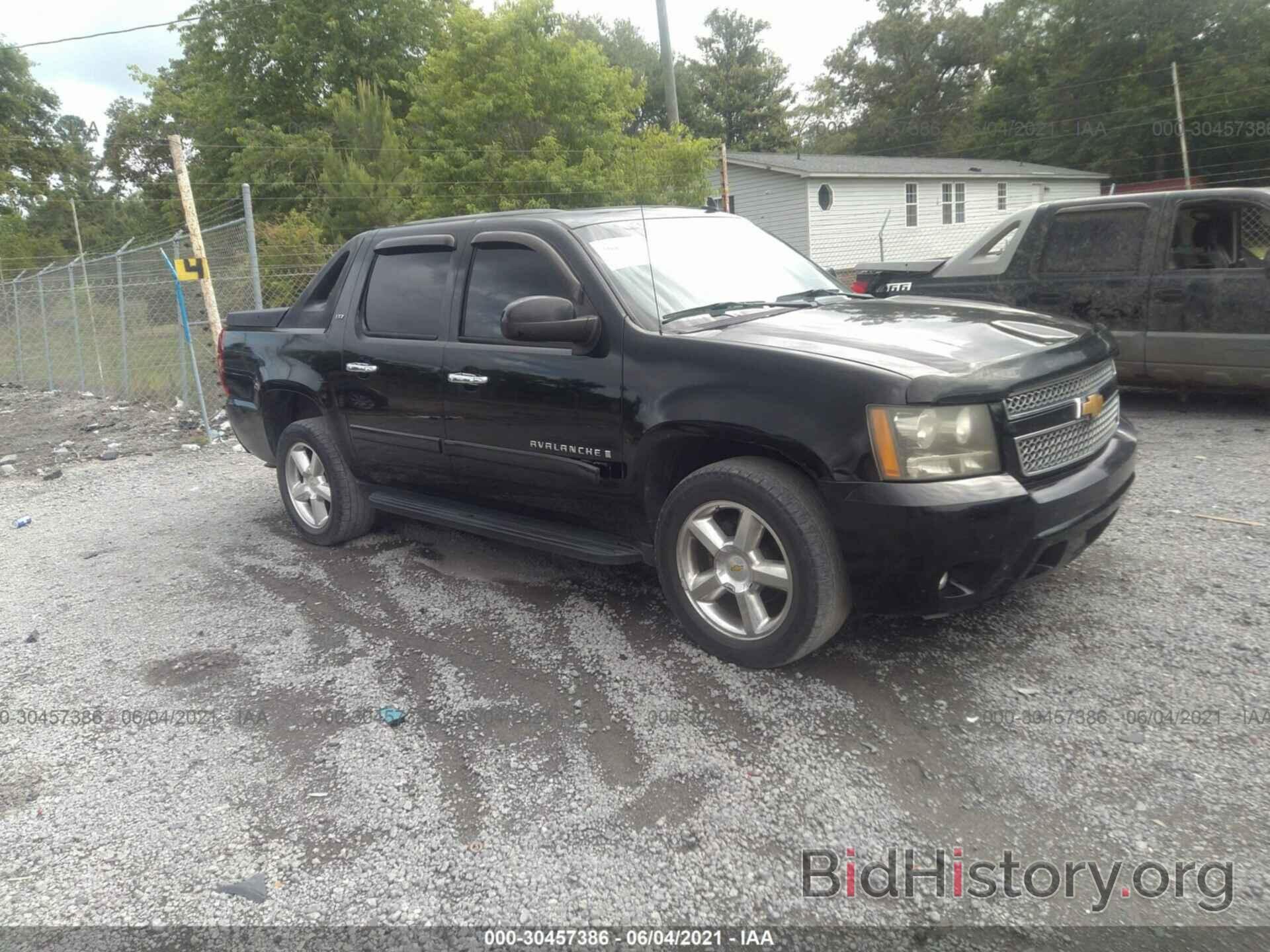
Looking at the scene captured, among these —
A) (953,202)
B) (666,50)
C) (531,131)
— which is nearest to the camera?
(531,131)

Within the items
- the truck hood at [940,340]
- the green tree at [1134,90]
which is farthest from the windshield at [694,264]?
the green tree at [1134,90]

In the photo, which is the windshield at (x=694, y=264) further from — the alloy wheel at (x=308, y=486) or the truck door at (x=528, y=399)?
the alloy wheel at (x=308, y=486)

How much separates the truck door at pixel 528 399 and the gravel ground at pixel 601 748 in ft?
1.96

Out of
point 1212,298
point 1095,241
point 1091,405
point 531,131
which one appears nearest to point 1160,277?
point 1212,298

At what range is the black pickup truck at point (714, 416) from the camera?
10.9ft

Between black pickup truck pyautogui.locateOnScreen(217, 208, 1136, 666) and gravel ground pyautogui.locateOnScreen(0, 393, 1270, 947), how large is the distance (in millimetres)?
408

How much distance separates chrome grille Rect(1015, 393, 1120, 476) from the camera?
3.44 metres

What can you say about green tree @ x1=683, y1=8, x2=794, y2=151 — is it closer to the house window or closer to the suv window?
the house window

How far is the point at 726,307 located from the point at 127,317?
33.0ft

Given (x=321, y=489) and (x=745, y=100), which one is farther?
(x=745, y=100)

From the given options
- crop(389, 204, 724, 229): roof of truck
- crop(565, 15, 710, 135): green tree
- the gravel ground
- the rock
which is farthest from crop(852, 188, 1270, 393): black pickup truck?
crop(565, 15, 710, 135): green tree

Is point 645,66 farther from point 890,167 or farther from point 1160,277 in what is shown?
point 1160,277

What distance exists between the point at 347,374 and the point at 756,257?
2.30 metres

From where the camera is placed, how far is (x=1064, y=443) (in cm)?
363
